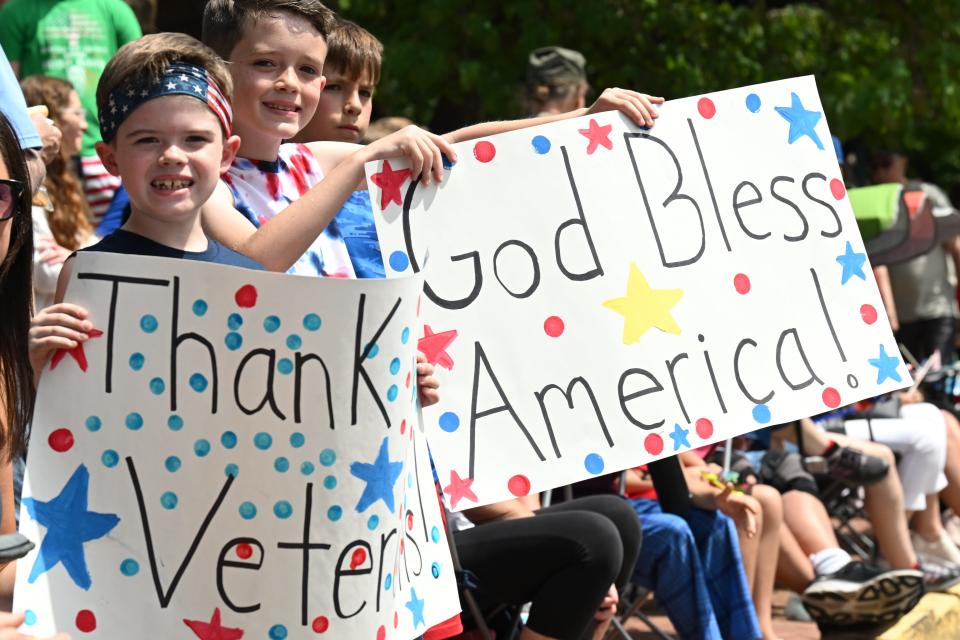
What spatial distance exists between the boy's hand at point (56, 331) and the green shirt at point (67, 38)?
13.9ft

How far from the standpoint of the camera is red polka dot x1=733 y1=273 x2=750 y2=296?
3.89 m

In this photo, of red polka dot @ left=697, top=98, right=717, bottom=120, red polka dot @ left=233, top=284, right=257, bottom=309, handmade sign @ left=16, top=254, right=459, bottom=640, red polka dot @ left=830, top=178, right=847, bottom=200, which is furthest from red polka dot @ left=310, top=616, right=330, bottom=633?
red polka dot @ left=830, top=178, right=847, bottom=200

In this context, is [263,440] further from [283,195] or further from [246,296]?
[283,195]

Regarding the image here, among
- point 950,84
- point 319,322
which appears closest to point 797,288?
point 319,322

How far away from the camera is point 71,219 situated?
582 cm

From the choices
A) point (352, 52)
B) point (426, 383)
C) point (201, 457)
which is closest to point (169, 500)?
point (201, 457)

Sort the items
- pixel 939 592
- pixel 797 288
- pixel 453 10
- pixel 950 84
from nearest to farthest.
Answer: pixel 797 288
pixel 939 592
pixel 453 10
pixel 950 84

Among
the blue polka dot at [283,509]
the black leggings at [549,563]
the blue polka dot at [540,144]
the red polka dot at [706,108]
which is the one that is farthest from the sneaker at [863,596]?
the blue polka dot at [283,509]

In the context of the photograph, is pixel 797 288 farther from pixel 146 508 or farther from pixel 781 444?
pixel 781 444

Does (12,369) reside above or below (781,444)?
above

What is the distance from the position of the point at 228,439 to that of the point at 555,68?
171 inches

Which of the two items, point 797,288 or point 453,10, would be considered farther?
point 453,10

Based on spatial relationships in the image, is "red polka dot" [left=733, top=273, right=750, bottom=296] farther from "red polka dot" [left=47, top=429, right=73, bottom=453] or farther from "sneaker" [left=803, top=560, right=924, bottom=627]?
"sneaker" [left=803, top=560, right=924, bottom=627]

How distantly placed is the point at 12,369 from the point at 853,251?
2189 mm
